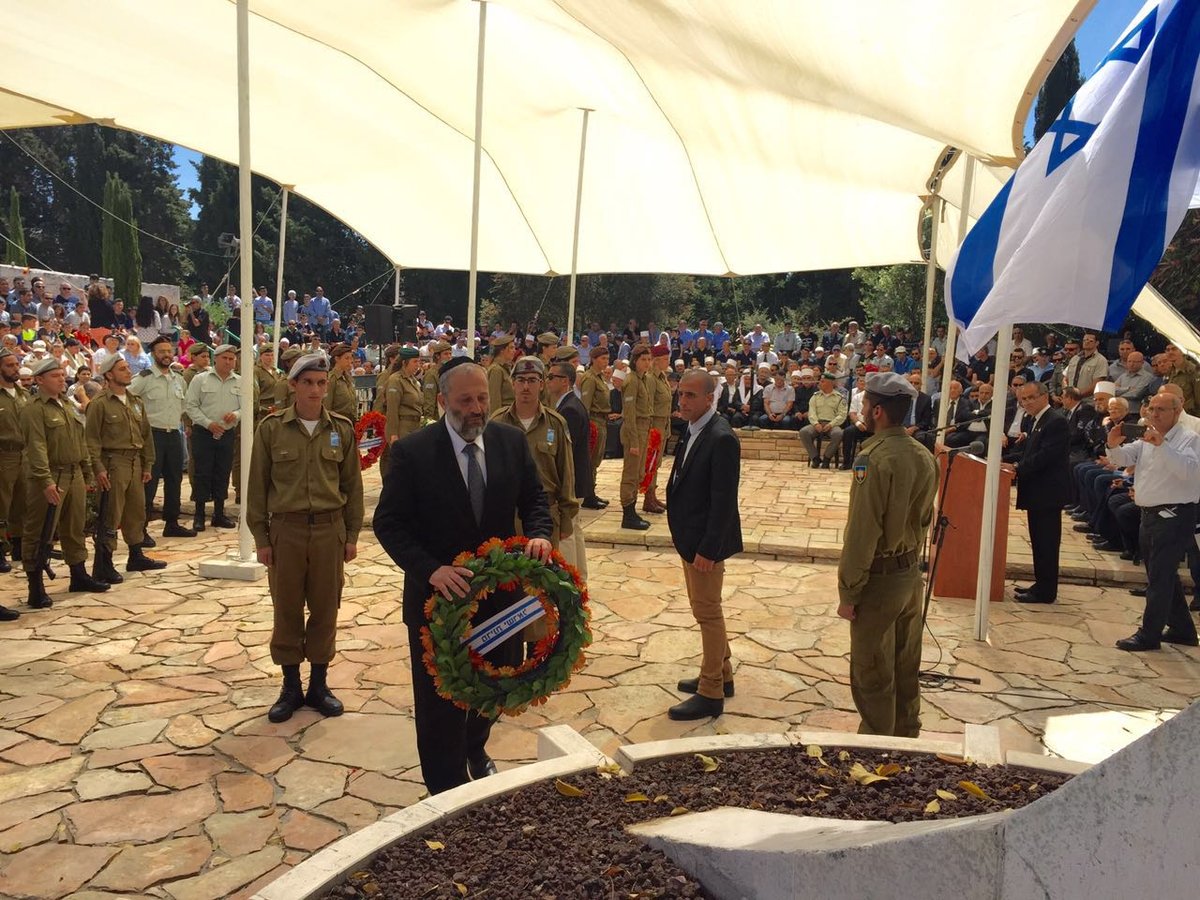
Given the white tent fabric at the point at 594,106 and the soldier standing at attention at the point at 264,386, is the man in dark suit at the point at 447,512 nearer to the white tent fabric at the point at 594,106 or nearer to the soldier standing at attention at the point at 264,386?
the white tent fabric at the point at 594,106

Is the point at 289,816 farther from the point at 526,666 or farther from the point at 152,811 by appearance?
the point at 526,666

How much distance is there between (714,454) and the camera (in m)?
4.93

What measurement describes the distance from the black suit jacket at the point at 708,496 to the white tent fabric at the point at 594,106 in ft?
8.17

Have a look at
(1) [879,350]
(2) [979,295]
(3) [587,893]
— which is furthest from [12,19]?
(1) [879,350]

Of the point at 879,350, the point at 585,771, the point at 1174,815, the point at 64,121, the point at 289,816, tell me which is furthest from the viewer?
the point at 879,350

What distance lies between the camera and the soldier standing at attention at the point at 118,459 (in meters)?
7.64

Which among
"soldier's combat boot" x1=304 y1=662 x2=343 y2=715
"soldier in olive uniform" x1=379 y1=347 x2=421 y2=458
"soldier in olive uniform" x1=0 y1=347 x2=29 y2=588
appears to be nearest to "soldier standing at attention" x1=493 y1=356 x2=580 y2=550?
"soldier's combat boot" x1=304 y1=662 x2=343 y2=715

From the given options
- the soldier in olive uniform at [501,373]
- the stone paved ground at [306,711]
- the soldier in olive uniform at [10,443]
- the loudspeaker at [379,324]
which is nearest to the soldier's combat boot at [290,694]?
the stone paved ground at [306,711]

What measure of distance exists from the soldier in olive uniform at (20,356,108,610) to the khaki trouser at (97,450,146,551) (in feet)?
0.85

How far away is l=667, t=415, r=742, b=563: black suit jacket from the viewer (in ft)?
16.0

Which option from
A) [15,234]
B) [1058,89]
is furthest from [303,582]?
[15,234]

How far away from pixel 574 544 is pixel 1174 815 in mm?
4733

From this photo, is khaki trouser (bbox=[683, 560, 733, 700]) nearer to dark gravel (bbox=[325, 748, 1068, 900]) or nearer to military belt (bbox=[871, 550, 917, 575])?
military belt (bbox=[871, 550, 917, 575])

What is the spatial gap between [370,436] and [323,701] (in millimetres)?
6199
